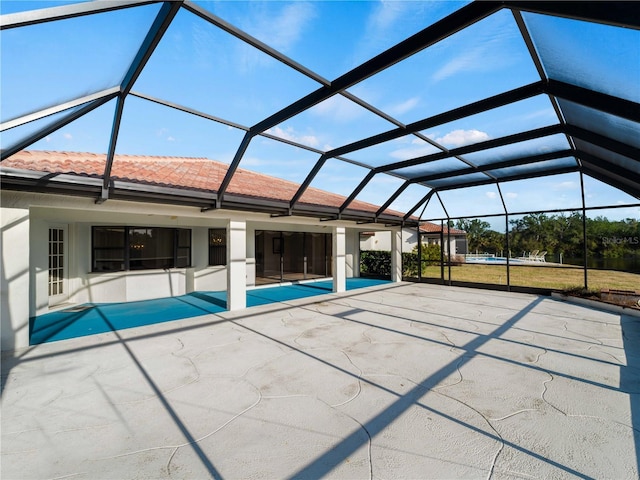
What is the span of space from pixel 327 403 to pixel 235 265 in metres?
5.58

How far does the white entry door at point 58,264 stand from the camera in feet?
28.0

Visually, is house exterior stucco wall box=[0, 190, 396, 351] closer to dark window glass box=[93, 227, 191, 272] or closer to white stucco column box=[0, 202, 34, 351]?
white stucco column box=[0, 202, 34, 351]

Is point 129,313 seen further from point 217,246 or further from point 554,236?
point 554,236

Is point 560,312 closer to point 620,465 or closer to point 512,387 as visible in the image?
point 512,387

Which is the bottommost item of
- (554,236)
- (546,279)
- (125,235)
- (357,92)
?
(546,279)

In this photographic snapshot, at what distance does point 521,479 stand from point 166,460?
2.99 m

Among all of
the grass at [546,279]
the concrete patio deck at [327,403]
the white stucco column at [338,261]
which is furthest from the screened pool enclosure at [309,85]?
the grass at [546,279]

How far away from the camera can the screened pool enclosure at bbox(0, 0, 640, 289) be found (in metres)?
3.01

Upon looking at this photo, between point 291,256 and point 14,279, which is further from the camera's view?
point 291,256

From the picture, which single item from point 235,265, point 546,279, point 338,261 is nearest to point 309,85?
point 235,265

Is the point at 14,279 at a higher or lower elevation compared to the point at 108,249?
lower

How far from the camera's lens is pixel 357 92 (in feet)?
15.2

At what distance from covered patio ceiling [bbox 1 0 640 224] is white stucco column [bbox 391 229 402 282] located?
6542 millimetres

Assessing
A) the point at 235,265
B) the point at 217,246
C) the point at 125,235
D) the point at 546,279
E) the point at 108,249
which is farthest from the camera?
the point at 546,279
